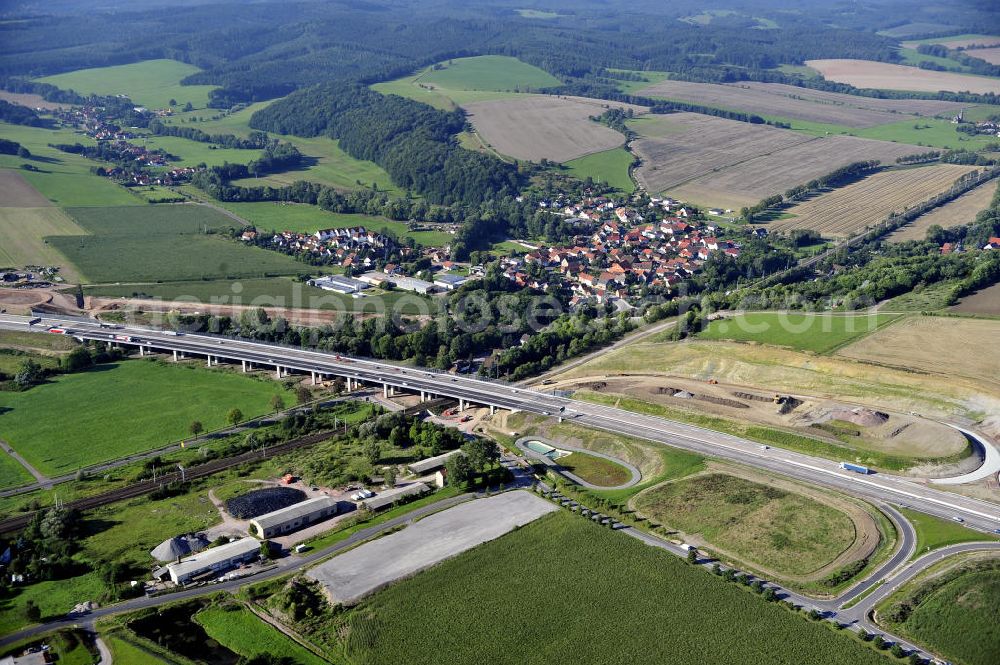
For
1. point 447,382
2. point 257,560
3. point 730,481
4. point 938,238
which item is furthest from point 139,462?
point 938,238

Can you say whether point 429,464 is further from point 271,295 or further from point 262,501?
point 271,295

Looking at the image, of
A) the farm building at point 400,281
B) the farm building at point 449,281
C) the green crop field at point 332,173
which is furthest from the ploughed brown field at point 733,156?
the farm building at point 400,281

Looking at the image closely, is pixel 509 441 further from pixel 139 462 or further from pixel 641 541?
pixel 139 462

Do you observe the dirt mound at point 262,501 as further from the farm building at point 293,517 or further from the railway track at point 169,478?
the railway track at point 169,478

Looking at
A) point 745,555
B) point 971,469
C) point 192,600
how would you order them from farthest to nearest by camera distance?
point 971,469 < point 745,555 < point 192,600

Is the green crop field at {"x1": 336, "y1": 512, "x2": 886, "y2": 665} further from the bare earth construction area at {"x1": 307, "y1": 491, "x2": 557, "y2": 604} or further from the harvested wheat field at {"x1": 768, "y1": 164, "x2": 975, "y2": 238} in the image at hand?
the harvested wheat field at {"x1": 768, "y1": 164, "x2": 975, "y2": 238}

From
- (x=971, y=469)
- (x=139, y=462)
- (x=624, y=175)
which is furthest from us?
(x=624, y=175)

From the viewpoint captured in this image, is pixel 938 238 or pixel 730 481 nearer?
pixel 730 481
